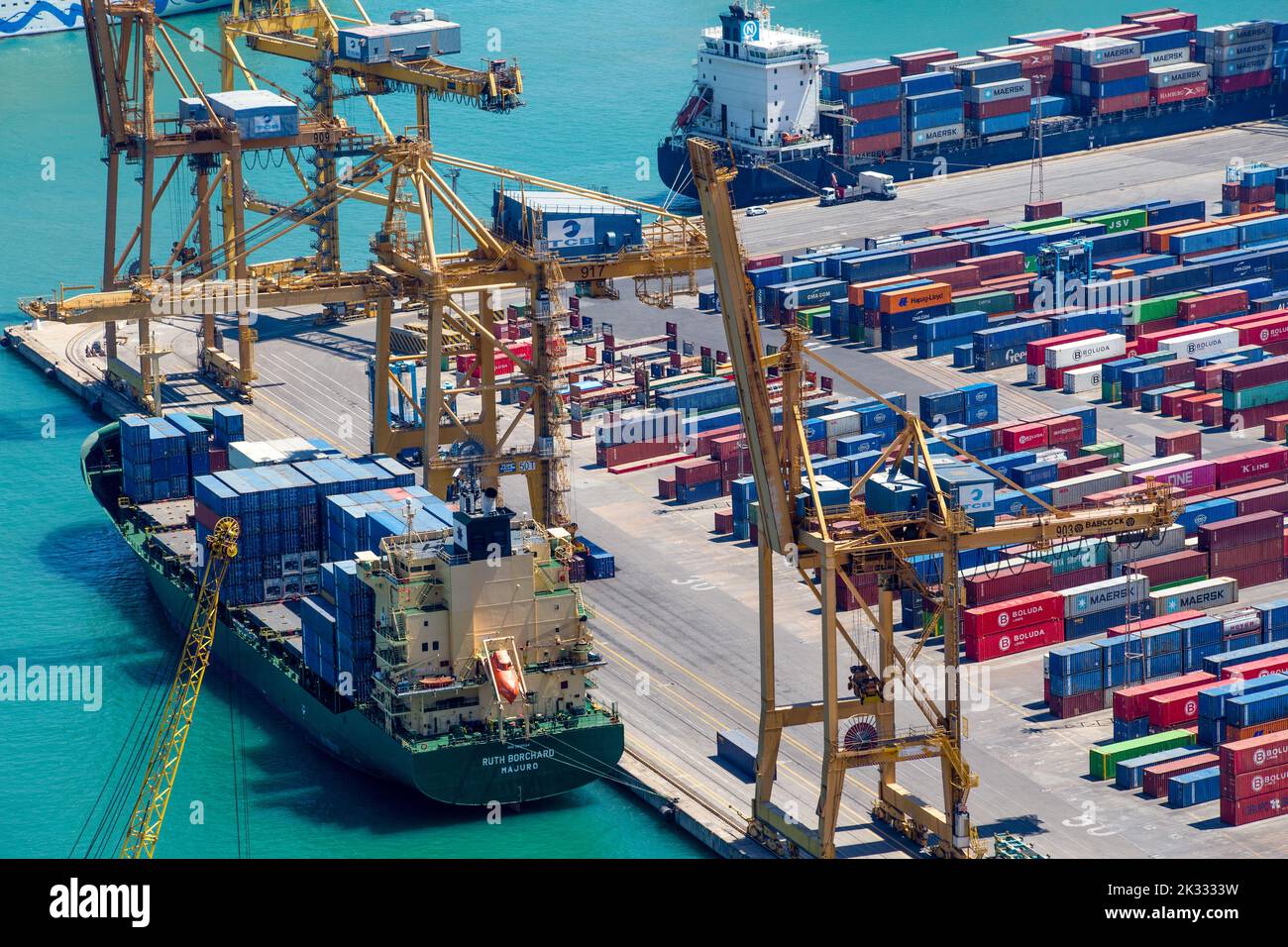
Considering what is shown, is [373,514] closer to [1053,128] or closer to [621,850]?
[621,850]

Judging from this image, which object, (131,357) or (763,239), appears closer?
(131,357)

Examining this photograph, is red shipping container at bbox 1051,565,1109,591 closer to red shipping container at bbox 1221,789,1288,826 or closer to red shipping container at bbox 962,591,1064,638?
red shipping container at bbox 962,591,1064,638

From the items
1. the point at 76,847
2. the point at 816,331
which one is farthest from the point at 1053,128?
the point at 76,847

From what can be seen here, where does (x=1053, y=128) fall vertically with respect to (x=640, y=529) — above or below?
above

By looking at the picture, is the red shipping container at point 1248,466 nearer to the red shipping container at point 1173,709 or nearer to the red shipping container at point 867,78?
the red shipping container at point 1173,709

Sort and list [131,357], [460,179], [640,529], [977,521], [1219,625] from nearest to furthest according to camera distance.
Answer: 1. [1219,625]
2. [977,521]
3. [640,529]
4. [131,357]
5. [460,179]

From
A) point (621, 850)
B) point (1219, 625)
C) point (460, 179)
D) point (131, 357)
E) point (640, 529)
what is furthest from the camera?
point (460, 179)

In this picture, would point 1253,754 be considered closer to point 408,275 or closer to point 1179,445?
point 1179,445

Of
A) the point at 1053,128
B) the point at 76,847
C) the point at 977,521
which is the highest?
the point at 1053,128

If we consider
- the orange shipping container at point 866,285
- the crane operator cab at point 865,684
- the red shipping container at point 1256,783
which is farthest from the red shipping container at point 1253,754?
the orange shipping container at point 866,285
